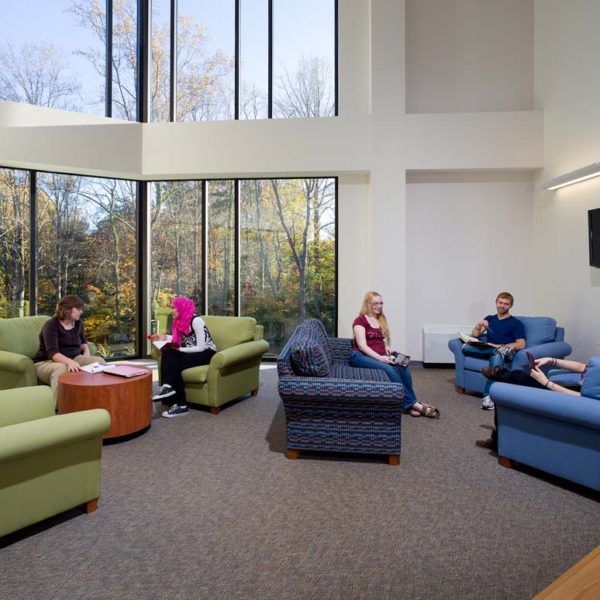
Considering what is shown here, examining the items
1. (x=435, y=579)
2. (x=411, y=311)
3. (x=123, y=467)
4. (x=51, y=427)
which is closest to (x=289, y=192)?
(x=411, y=311)

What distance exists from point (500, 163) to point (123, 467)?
20.3 ft

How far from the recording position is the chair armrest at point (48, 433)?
2.19 metres

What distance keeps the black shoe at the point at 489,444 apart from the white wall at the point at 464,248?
332cm

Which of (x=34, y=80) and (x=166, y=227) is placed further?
(x=166, y=227)

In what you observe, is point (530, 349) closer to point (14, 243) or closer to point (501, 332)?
point (501, 332)

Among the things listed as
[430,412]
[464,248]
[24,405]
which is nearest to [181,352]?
[24,405]

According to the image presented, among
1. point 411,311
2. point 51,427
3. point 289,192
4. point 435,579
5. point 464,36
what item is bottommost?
point 435,579

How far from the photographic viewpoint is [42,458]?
2371 mm

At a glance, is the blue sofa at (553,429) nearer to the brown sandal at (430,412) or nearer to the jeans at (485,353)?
the brown sandal at (430,412)

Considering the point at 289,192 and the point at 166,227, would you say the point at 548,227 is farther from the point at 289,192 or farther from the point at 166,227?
the point at 166,227

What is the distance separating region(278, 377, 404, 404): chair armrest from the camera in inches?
127

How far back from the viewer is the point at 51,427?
238 centimetres

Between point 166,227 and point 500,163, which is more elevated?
point 500,163

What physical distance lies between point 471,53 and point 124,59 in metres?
5.43
